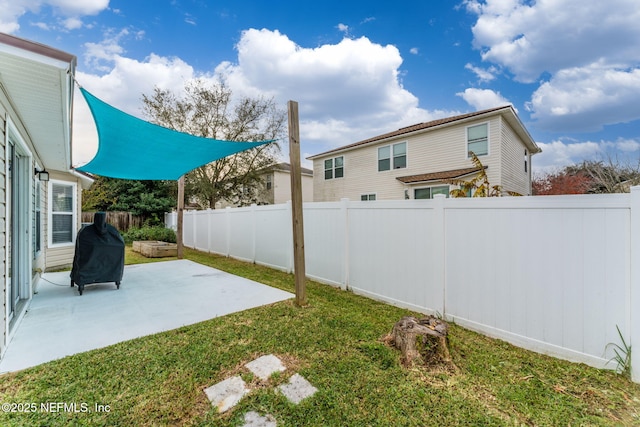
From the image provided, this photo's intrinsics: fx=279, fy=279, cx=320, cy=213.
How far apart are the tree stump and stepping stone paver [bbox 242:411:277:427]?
1.31 metres

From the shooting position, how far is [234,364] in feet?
8.54

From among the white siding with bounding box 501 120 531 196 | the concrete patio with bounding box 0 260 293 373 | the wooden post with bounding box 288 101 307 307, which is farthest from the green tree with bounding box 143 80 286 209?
the wooden post with bounding box 288 101 307 307

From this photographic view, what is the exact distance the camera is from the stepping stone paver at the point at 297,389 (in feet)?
7.00

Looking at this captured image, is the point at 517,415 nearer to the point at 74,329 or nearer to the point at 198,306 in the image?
the point at 198,306

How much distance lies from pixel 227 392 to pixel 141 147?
4.01 meters

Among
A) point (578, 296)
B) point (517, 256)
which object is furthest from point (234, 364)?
point (578, 296)

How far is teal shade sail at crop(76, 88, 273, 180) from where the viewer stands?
3483 millimetres

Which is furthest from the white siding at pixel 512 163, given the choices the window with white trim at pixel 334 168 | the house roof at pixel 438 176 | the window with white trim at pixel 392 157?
the window with white trim at pixel 334 168

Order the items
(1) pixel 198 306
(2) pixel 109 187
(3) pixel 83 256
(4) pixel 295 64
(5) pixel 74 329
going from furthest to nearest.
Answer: (2) pixel 109 187
(4) pixel 295 64
(3) pixel 83 256
(1) pixel 198 306
(5) pixel 74 329

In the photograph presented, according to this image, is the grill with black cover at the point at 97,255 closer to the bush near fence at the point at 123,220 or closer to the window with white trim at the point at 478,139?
the window with white trim at the point at 478,139

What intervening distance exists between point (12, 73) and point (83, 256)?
348 cm

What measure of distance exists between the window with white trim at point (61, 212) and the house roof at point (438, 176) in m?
11.3

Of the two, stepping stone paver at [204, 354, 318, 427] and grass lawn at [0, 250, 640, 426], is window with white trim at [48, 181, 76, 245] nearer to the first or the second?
grass lawn at [0, 250, 640, 426]

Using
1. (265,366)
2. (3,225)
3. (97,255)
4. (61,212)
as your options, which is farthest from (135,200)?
(265,366)
